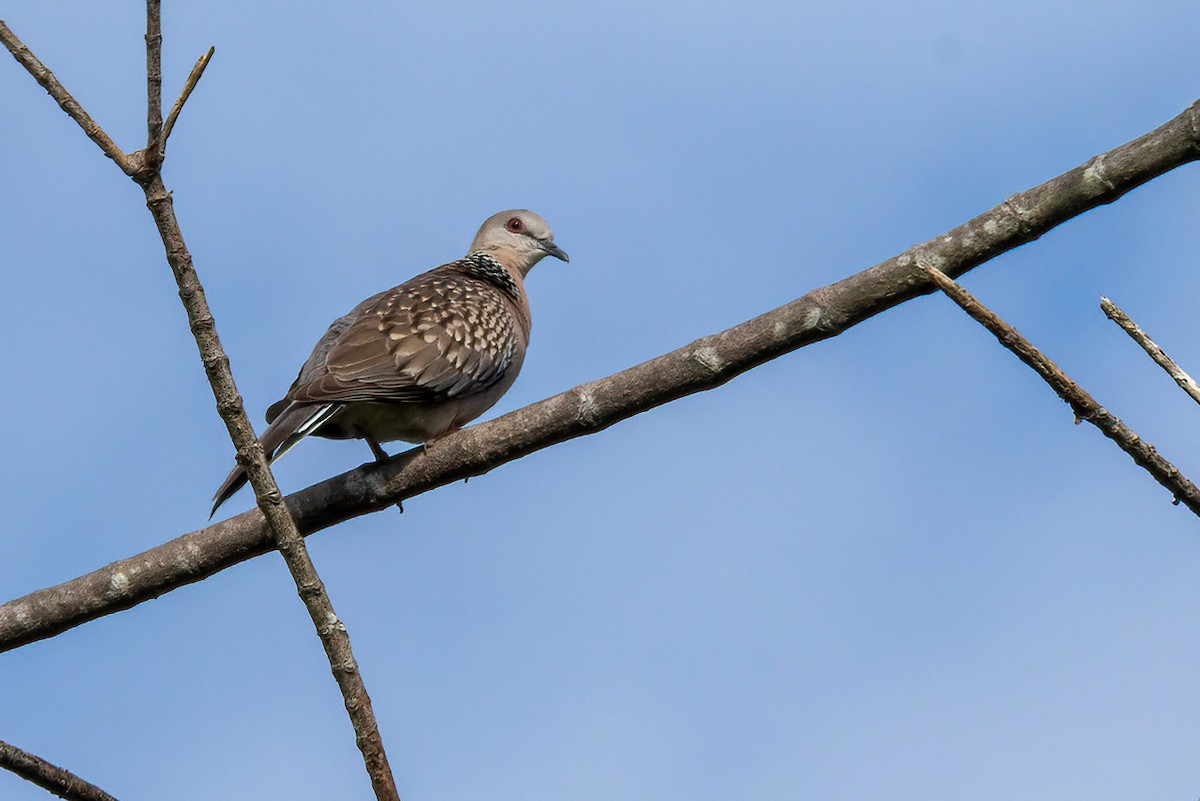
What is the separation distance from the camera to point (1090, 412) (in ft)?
8.30

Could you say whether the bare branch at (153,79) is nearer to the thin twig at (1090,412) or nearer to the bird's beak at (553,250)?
the thin twig at (1090,412)

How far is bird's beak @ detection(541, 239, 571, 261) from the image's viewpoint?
8477 mm

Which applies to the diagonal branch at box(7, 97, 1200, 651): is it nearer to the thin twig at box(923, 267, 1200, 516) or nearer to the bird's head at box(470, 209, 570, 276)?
the thin twig at box(923, 267, 1200, 516)

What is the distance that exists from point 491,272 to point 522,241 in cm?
108

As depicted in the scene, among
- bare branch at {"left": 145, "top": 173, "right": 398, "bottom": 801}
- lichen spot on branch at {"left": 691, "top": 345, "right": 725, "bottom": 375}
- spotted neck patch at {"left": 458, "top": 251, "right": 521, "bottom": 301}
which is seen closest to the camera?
bare branch at {"left": 145, "top": 173, "right": 398, "bottom": 801}

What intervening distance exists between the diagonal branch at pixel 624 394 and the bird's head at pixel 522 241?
3.55m

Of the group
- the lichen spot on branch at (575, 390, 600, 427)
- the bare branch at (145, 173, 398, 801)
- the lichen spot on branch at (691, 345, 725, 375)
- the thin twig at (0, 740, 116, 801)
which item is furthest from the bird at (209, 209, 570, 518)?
the thin twig at (0, 740, 116, 801)

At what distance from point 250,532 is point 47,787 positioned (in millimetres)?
1908

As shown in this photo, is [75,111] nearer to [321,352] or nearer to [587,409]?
[587,409]

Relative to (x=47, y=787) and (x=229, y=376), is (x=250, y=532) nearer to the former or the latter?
(x=229, y=376)

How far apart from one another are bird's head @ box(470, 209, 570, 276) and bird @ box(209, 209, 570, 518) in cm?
126

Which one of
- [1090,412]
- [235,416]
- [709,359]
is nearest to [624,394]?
[709,359]

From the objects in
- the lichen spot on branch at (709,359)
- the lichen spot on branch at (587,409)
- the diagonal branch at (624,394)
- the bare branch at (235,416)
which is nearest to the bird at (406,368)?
the diagonal branch at (624,394)

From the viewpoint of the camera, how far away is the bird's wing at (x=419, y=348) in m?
5.62
